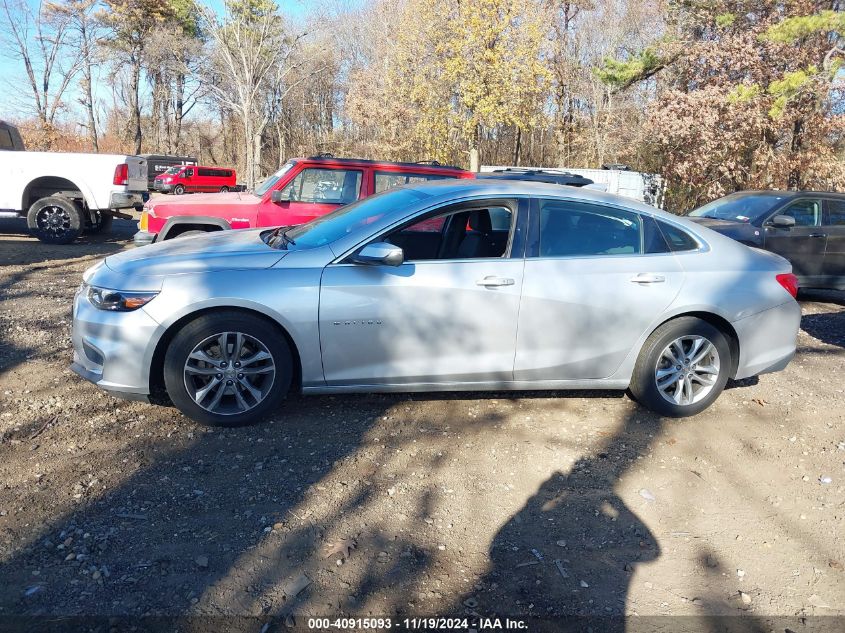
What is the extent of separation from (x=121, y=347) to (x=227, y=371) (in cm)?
62

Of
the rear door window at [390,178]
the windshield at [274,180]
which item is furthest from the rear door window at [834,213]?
the windshield at [274,180]

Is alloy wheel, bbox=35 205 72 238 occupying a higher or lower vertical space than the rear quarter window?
lower

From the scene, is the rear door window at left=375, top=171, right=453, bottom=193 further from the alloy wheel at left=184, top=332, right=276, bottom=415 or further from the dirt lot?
the alloy wheel at left=184, top=332, right=276, bottom=415

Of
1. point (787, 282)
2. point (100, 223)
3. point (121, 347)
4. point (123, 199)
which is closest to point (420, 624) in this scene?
point (121, 347)

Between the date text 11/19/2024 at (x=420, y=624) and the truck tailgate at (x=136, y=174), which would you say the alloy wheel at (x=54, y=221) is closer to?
the truck tailgate at (x=136, y=174)

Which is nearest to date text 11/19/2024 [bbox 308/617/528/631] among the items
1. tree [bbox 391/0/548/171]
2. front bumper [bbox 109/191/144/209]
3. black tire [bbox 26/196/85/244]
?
front bumper [bbox 109/191/144/209]

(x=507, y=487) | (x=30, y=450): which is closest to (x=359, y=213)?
(x=507, y=487)

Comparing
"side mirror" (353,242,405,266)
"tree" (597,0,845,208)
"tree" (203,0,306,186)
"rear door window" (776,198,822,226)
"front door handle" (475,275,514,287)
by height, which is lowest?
"front door handle" (475,275,514,287)

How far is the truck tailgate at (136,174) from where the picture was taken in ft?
37.6

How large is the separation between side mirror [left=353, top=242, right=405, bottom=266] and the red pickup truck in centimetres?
415

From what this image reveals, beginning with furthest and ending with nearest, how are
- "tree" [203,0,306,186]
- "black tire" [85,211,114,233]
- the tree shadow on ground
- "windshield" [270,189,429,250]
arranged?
"tree" [203,0,306,186], "black tire" [85,211,114,233], "windshield" [270,189,429,250], the tree shadow on ground

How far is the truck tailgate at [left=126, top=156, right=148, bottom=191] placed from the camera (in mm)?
11469

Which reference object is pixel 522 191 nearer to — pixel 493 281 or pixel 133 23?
pixel 493 281

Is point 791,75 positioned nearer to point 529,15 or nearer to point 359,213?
point 529,15
